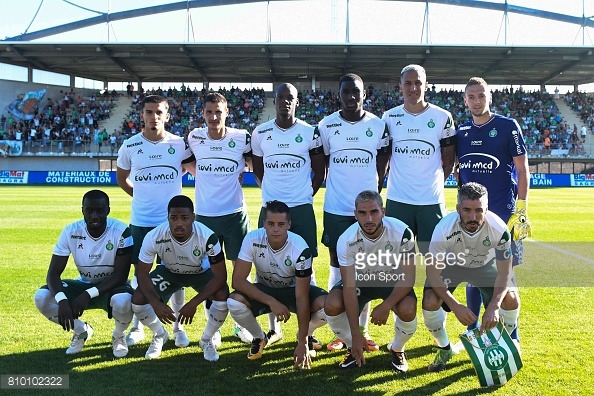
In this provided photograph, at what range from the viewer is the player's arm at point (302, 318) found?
3.70 m

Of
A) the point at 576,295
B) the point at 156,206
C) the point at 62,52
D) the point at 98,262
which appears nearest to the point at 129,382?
the point at 98,262

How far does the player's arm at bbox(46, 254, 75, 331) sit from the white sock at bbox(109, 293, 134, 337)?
30 cm

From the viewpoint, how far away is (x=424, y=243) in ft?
14.0

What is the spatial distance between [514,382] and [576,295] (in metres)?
2.62

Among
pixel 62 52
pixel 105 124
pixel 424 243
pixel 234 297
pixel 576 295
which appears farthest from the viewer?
pixel 105 124

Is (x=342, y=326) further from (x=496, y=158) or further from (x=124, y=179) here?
(x=124, y=179)

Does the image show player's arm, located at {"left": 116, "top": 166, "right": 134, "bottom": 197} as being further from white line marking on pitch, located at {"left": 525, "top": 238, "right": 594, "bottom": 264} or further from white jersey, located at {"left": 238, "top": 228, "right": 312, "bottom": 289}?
white line marking on pitch, located at {"left": 525, "top": 238, "right": 594, "bottom": 264}

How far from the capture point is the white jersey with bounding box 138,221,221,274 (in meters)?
4.16

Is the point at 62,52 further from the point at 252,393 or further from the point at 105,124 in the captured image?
the point at 252,393

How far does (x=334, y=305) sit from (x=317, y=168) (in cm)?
130

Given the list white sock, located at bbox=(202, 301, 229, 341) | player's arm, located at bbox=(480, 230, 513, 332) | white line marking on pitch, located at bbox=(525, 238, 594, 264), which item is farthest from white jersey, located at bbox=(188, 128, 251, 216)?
white line marking on pitch, located at bbox=(525, 238, 594, 264)

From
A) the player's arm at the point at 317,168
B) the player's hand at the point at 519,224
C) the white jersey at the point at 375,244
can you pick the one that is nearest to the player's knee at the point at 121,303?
the white jersey at the point at 375,244

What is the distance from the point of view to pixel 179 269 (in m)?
4.34

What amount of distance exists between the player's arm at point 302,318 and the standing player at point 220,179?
1000 mm
